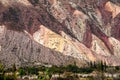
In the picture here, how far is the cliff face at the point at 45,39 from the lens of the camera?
16488cm

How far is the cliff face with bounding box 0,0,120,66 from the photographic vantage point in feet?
541

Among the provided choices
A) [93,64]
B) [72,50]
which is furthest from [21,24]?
[93,64]

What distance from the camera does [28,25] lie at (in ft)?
614

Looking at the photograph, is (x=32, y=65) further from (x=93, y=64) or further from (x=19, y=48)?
(x=93, y=64)

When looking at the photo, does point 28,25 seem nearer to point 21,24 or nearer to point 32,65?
point 21,24

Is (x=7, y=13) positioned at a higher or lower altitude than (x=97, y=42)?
higher


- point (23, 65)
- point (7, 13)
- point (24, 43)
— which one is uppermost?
point (7, 13)

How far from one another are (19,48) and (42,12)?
119ft

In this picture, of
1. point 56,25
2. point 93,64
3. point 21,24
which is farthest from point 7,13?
point 93,64

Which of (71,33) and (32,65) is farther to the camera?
(71,33)

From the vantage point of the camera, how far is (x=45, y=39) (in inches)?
7185

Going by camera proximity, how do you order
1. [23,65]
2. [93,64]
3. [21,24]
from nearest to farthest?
[23,65], [93,64], [21,24]

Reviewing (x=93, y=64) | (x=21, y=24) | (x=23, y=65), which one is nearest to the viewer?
(x=23, y=65)

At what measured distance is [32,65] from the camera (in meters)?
159
